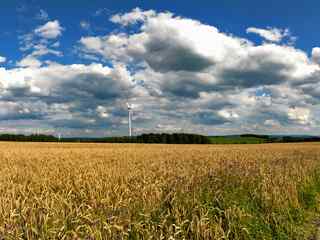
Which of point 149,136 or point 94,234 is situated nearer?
point 94,234

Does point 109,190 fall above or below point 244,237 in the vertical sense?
above

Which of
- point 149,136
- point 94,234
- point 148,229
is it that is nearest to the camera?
point 94,234

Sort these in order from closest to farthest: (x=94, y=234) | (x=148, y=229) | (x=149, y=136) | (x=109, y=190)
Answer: (x=94, y=234), (x=148, y=229), (x=109, y=190), (x=149, y=136)

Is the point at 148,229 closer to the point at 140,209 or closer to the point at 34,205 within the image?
the point at 140,209

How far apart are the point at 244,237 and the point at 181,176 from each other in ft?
17.5

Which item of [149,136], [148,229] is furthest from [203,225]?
[149,136]

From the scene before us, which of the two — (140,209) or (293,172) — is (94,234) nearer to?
(140,209)

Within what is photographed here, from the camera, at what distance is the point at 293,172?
46.3 ft

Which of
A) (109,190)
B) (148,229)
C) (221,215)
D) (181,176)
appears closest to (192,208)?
(221,215)

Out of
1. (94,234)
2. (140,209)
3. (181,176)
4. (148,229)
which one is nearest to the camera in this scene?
(94,234)

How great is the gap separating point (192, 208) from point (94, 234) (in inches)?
102

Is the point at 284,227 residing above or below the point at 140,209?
below

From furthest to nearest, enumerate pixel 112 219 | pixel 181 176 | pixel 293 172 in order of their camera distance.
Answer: pixel 293 172, pixel 181 176, pixel 112 219

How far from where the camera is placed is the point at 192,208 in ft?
24.5
